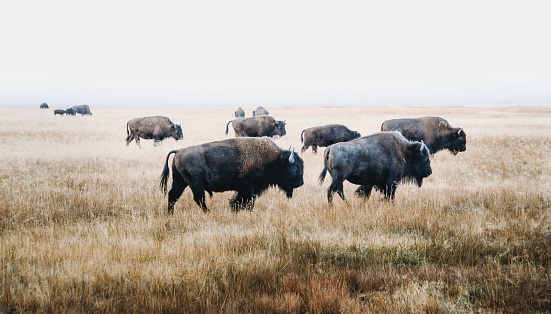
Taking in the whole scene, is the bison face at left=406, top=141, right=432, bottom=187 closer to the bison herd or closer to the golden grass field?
the bison herd

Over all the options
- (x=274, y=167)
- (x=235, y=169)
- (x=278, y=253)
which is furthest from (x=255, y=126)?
(x=278, y=253)

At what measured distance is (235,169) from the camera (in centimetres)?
789

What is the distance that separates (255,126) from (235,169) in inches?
679

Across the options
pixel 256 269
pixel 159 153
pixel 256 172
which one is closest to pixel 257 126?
pixel 159 153

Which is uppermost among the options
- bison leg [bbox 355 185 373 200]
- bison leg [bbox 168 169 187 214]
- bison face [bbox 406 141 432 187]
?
bison face [bbox 406 141 432 187]

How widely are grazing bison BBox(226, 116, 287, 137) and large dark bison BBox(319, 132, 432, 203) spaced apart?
1610 centimetres

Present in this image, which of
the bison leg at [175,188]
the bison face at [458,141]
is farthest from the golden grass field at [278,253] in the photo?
the bison face at [458,141]

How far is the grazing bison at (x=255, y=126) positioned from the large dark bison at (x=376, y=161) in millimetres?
16099

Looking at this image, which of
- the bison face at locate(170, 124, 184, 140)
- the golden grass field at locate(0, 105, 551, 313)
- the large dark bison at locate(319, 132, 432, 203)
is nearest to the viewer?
the golden grass field at locate(0, 105, 551, 313)

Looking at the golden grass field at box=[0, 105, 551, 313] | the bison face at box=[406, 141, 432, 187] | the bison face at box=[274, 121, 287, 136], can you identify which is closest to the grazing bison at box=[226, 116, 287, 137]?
the bison face at box=[274, 121, 287, 136]

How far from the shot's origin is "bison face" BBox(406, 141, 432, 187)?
29.8 feet

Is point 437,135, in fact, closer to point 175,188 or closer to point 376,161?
point 376,161

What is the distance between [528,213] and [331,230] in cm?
361

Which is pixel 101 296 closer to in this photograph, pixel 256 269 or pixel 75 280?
pixel 75 280
